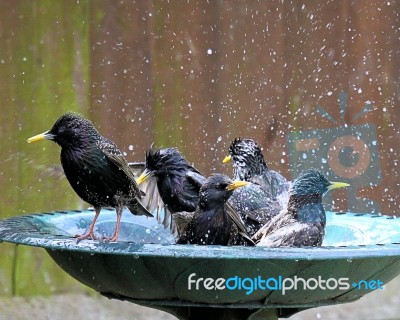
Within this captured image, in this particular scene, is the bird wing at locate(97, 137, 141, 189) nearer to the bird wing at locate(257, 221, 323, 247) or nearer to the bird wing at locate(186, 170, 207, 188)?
the bird wing at locate(186, 170, 207, 188)

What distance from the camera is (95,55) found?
4855 mm

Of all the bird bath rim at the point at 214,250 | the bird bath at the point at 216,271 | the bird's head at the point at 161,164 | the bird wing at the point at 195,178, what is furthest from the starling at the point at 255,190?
the bird bath rim at the point at 214,250

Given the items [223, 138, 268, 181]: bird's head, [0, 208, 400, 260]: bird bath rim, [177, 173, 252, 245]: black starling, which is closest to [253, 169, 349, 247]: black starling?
[177, 173, 252, 245]: black starling

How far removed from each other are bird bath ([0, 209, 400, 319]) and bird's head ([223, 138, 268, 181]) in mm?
888

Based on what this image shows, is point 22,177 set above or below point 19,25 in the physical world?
below

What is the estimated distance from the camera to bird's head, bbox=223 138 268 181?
3.64 m

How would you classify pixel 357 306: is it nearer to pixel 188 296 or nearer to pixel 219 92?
pixel 219 92

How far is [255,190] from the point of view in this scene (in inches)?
131

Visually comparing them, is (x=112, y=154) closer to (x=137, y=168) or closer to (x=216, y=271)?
(x=137, y=168)

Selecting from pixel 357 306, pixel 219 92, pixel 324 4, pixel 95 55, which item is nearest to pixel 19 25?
pixel 95 55

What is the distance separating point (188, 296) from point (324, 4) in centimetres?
297

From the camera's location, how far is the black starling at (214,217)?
2719 mm

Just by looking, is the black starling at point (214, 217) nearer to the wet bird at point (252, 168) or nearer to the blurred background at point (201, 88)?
the wet bird at point (252, 168)

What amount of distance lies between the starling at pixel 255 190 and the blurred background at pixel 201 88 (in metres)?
1.29
